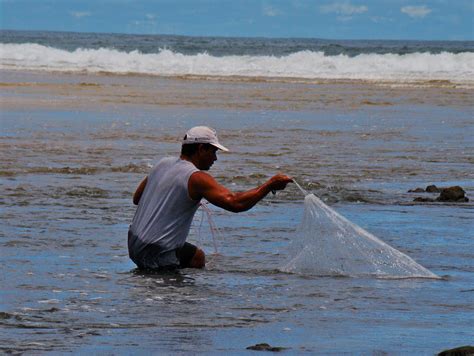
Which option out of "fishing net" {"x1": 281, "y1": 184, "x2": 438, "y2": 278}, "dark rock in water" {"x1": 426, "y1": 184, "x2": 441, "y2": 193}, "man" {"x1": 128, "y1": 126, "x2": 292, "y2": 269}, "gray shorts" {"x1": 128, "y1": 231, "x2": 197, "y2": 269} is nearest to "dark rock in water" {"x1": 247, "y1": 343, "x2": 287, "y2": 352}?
"man" {"x1": 128, "y1": 126, "x2": 292, "y2": 269}

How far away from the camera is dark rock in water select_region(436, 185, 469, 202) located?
38.0 feet

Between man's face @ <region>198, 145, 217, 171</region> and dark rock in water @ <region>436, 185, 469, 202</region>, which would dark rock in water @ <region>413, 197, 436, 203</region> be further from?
man's face @ <region>198, 145, 217, 171</region>

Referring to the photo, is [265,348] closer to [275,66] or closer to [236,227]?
[236,227]

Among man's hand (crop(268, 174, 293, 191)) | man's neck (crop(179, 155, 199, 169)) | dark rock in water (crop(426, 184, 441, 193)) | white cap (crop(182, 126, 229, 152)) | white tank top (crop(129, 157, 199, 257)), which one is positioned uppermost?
white cap (crop(182, 126, 229, 152))

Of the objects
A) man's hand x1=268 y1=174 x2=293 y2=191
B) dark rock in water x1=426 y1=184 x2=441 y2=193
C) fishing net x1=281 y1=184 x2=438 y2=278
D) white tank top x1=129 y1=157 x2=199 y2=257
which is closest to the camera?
man's hand x1=268 y1=174 x2=293 y2=191

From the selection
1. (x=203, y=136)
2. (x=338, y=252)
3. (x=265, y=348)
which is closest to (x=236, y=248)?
(x=338, y=252)

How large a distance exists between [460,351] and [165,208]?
285 centimetres

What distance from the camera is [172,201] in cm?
783

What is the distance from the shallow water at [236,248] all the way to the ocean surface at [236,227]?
0.02 metres

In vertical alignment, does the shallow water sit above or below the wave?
below

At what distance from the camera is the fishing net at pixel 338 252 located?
809 cm

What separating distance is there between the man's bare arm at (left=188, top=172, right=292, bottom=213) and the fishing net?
0.79 m

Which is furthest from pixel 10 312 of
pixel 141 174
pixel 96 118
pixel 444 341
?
pixel 96 118

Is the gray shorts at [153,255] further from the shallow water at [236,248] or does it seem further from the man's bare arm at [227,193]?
the man's bare arm at [227,193]
